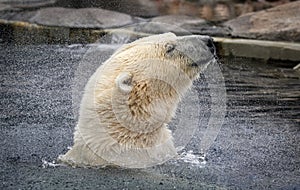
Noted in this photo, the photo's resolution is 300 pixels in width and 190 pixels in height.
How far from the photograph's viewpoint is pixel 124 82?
352cm

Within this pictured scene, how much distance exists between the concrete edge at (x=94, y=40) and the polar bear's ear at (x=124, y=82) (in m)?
5.98

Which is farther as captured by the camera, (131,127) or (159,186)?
(131,127)

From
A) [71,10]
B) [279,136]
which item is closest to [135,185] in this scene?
[279,136]

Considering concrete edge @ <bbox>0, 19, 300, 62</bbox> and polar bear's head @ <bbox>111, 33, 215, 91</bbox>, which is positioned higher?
Answer: polar bear's head @ <bbox>111, 33, 215, 91</bbox>

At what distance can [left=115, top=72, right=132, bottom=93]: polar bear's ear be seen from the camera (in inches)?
138

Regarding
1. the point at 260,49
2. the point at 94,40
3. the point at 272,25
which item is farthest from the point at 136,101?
the point at 272,25

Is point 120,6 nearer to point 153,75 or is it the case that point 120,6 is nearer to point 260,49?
point 260,49

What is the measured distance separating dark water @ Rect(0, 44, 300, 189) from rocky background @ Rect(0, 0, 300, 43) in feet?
3.23

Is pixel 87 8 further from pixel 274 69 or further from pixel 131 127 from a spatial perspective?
pixel 131 127

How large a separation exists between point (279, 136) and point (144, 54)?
7.21ft

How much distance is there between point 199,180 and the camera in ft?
12.0

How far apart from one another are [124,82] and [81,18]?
7.22m

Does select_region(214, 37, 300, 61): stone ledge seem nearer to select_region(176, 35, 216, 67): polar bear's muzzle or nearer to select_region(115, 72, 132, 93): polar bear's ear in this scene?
select_region(176, 35, 216, 67): polar bear's muzzle

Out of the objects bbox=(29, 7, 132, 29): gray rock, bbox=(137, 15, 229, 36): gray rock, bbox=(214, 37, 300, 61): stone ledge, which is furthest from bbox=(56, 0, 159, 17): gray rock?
bbox=(214, 37, 300, 61): stone ledge
